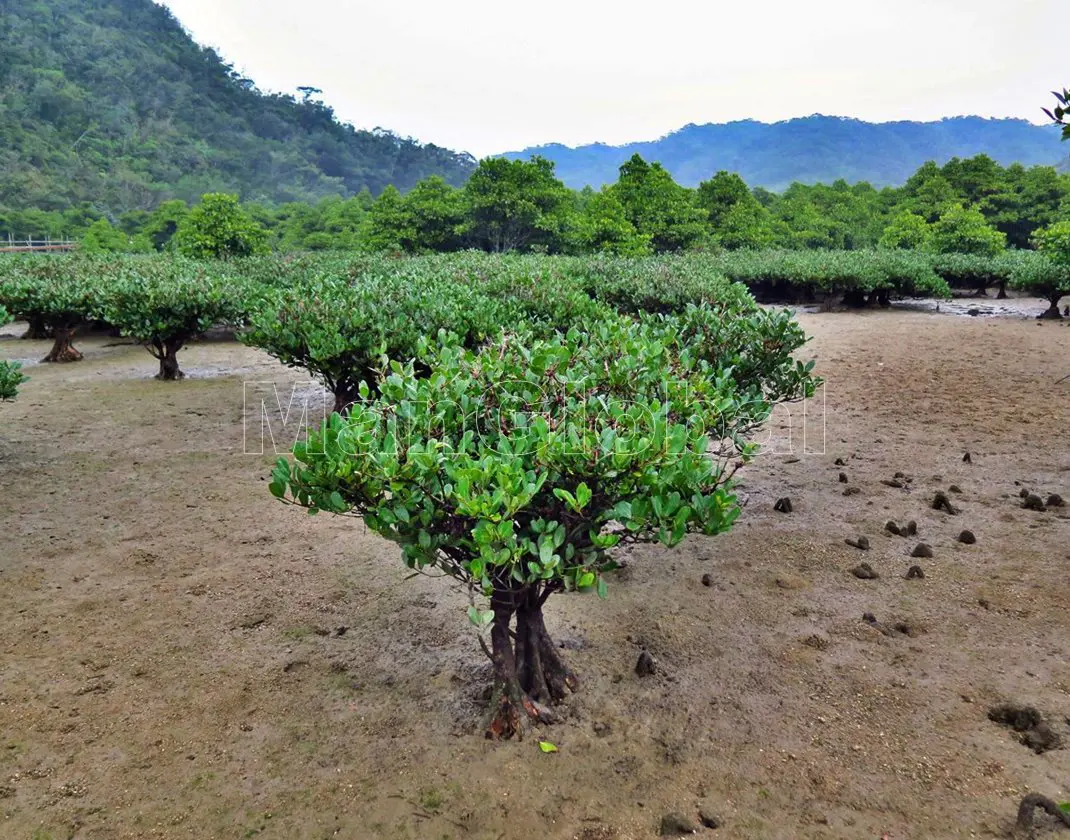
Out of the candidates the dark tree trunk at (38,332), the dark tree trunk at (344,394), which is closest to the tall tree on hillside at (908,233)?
the dark tree trunk at (344,394)

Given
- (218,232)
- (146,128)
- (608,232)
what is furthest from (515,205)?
(146,128)

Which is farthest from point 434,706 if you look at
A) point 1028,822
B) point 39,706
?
point 1028,822

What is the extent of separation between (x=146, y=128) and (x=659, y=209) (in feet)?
173

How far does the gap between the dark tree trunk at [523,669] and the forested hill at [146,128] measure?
5185 cm

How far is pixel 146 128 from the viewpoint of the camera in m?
60.9

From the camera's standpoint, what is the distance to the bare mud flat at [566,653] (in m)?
2.73

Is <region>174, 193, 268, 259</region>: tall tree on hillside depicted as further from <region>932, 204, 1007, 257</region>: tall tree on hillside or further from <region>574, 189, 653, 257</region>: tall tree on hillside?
<region>932, 204, 1007, 257</region>: tall tree on hillside

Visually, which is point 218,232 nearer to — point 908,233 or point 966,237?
point 966,237

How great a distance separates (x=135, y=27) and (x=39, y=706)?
289 feet

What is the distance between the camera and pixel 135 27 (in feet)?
235

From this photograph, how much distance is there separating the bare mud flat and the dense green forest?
1905 centimetres

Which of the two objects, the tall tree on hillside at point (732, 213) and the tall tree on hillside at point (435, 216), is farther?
the tall tree on hillside at point (732, 213)

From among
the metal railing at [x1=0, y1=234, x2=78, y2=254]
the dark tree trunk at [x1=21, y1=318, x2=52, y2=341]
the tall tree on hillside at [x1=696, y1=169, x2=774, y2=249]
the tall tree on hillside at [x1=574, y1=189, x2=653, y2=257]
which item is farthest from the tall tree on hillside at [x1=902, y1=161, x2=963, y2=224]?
the metal railing at [x1=0, y1=234, x2=78, y2=254]

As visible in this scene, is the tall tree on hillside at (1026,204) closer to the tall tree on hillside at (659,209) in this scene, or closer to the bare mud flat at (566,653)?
the tall tree on hillside at (659,209)
